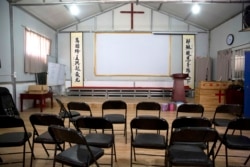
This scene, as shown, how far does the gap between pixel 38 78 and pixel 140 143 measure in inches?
252

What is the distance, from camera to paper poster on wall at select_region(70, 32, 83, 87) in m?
9.84

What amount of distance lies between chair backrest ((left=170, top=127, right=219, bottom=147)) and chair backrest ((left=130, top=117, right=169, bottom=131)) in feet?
1.19

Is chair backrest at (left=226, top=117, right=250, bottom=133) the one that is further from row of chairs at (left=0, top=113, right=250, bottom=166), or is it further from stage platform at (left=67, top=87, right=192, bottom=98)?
stage platform at (left=67, top=87, right=192, bottom=98)

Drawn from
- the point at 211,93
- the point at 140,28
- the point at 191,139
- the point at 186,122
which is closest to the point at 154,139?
the point at 186,122

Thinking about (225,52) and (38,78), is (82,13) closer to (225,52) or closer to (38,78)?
(38,78)

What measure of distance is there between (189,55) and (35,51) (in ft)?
20.2

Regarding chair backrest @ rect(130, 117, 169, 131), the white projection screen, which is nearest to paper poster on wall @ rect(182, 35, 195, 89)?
the white projection screen

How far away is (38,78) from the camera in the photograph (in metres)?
8.03

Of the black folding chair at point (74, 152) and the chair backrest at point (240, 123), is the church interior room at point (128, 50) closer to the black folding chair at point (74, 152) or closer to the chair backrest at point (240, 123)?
the chair backrest at point (240, 123)

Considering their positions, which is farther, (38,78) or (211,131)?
(38,78)

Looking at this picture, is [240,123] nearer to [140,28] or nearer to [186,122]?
[186,122]

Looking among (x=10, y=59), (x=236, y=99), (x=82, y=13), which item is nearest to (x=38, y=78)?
(x=10, y=59)

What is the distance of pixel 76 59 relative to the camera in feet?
32.3

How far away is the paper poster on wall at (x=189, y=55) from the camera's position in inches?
385
